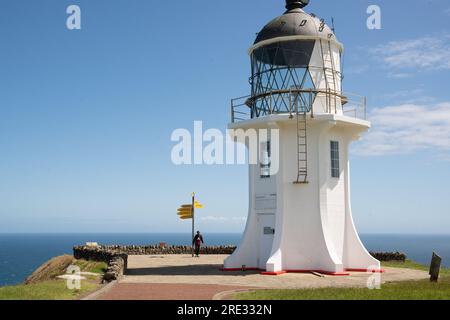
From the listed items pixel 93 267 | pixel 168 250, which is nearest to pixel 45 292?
pixel 93 267

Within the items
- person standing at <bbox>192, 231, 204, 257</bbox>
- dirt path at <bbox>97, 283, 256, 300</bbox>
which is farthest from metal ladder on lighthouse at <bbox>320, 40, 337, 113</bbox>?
person standing at <bbox>192, 231, 204, 257</bbox>

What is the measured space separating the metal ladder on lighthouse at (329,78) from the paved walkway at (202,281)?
7.66 m

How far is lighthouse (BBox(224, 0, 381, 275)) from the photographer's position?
25016 mm

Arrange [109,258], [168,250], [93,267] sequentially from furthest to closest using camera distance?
[168,250], [109,258], [93,267]

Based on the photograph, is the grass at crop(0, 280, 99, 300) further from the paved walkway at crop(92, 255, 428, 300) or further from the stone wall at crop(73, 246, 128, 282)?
the stone wall at crop(73, 246, 128, 282)

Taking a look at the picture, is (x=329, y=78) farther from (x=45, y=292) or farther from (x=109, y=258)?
(x=45, y=292)

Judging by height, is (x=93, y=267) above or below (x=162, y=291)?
below

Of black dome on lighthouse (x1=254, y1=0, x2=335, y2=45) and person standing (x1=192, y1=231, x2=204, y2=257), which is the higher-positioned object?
black dome on lighthouse (x1=254, y1=0, x2=335, y2=45)

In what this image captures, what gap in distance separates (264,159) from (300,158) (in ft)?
5.88

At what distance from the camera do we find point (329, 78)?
26.1 metres

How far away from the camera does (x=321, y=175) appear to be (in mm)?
25312

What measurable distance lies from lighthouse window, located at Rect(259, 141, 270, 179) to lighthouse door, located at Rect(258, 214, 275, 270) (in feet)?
6.43

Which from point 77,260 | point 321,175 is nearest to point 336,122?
point 321,175

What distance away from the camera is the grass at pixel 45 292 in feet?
50.9
